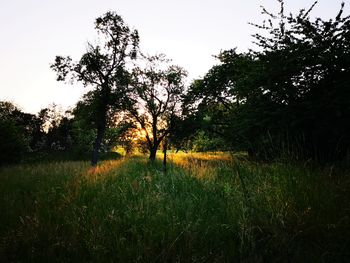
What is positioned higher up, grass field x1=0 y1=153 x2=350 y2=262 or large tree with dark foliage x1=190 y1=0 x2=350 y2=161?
large tree with dark foliage x1=190 y1=0 x2=350 y2=161

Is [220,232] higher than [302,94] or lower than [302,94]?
lower

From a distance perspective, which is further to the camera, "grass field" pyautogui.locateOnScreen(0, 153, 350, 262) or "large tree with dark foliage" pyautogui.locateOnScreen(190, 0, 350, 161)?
"large tree with dark foliage" pyautogui.locateOnScreen(190, 0, 350, 161)

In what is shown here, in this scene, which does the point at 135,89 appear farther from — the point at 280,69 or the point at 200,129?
the point at 280,69

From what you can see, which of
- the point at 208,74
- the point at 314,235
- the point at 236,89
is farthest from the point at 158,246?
the point at 208,74

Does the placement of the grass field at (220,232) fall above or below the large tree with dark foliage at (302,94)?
below

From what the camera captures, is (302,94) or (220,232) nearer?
(220,232)

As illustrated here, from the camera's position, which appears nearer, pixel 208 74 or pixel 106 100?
pixel 106 100

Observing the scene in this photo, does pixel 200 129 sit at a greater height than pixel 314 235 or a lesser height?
greater

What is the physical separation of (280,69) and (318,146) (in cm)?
217

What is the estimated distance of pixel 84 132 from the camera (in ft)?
129

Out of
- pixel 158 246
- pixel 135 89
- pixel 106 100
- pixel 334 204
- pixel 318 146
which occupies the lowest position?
pixel 158 246

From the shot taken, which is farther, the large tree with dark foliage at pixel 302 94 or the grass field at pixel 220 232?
the large tree with dark foliage at pixel 302 94

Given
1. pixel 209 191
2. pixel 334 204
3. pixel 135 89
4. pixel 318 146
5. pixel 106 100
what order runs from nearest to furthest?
pixel 334 204 → pixel 209 191 → pixel 318 146 → pixel 106 100 → pixel 135 89

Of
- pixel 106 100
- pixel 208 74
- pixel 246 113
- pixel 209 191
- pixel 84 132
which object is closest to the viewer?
pixel 209 191
